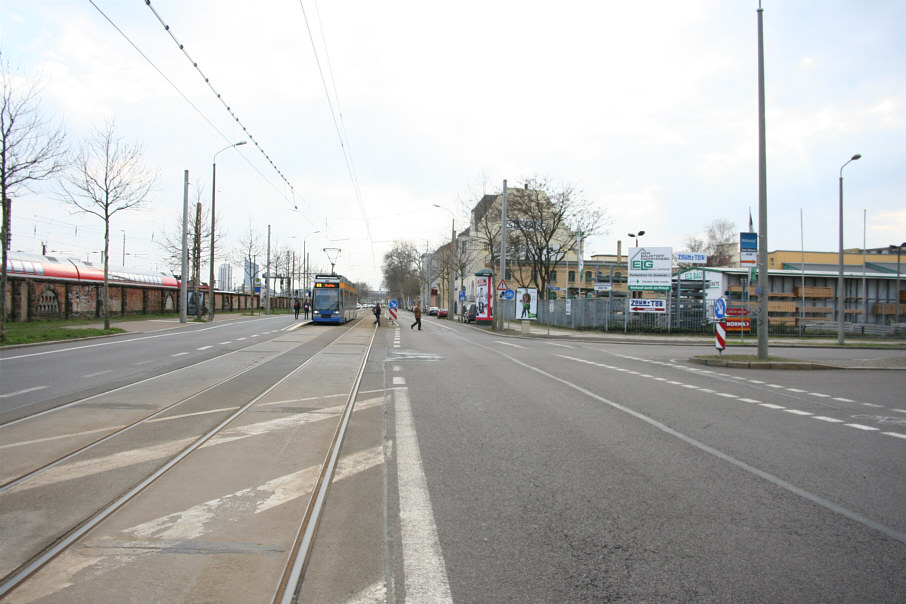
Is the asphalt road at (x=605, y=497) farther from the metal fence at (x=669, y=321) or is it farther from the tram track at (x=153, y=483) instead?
the metal fence at (x=669, y=321)

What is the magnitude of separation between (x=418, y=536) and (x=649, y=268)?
104 feet

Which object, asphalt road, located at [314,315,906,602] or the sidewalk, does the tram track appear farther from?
the sidewalk

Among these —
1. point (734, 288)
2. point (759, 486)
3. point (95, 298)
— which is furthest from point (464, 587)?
point (734, 288)

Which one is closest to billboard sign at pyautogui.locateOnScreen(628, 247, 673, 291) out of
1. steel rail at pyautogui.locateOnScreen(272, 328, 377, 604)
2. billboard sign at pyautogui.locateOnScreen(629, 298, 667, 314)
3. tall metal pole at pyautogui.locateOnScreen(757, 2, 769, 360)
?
billboard sign at pyautogui.locateOnScreen(629, 298, 667, 314)

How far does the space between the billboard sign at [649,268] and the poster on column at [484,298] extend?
1436cm

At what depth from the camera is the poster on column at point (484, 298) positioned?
1811 inches

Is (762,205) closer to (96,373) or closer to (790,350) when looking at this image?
(790,350)

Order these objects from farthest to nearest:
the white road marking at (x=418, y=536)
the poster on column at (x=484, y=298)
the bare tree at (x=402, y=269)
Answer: the bare tree at (x=402, y=269) < the poster on column at (x=484, y=298) < the white road marking at (x=418, y=536)

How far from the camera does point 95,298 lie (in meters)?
35.9

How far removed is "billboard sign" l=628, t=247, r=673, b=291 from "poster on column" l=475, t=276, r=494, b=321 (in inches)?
566

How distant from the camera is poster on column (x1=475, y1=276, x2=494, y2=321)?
46.0 m

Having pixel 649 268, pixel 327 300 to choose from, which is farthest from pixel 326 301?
pixel 649 268

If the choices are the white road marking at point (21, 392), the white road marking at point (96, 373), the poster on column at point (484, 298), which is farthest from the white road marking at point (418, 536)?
the poster on column at point (484, 298)

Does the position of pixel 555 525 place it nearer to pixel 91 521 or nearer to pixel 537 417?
pixel 91 521
